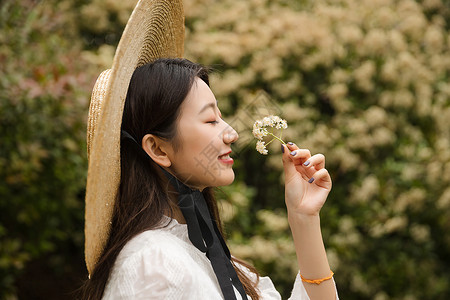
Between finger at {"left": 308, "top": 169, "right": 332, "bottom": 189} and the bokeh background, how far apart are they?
4.86ft

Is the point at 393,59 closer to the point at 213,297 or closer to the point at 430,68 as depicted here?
the point at 430,68

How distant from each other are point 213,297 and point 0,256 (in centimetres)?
208

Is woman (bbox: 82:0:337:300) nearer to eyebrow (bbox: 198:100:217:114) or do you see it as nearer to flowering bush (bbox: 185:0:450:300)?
eyebrow (bbox: 198:100:217:114)

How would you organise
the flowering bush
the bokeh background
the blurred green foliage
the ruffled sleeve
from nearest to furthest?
the ruffled sleeve → the blurred green foliage → the bokeh background → the flowering bush

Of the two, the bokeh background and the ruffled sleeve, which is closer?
the ruffled sleeve

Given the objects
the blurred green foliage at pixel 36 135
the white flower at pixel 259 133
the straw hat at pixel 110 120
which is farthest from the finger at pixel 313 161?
the blurred green foliage at pixel 36 135

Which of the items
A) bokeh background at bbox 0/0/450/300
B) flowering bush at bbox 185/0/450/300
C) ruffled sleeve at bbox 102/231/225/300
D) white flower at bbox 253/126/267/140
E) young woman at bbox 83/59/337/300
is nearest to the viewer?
ruffled sleeve at bbox 102/231/225/300

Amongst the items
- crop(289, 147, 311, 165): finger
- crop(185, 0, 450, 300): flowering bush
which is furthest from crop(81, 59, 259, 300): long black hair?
crop(185, 0, 450, 300): flowering bush

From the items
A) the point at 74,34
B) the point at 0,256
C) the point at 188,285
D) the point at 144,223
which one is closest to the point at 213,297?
the point at 188,285

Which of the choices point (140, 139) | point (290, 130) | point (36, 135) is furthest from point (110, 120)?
point (290, 130)

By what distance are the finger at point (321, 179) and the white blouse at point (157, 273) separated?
0.38 meters

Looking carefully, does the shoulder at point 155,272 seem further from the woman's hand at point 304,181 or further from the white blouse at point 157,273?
the woman's hand at point 304,181

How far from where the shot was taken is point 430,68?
397 centimetres

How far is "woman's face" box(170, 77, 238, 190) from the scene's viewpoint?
131 cm
